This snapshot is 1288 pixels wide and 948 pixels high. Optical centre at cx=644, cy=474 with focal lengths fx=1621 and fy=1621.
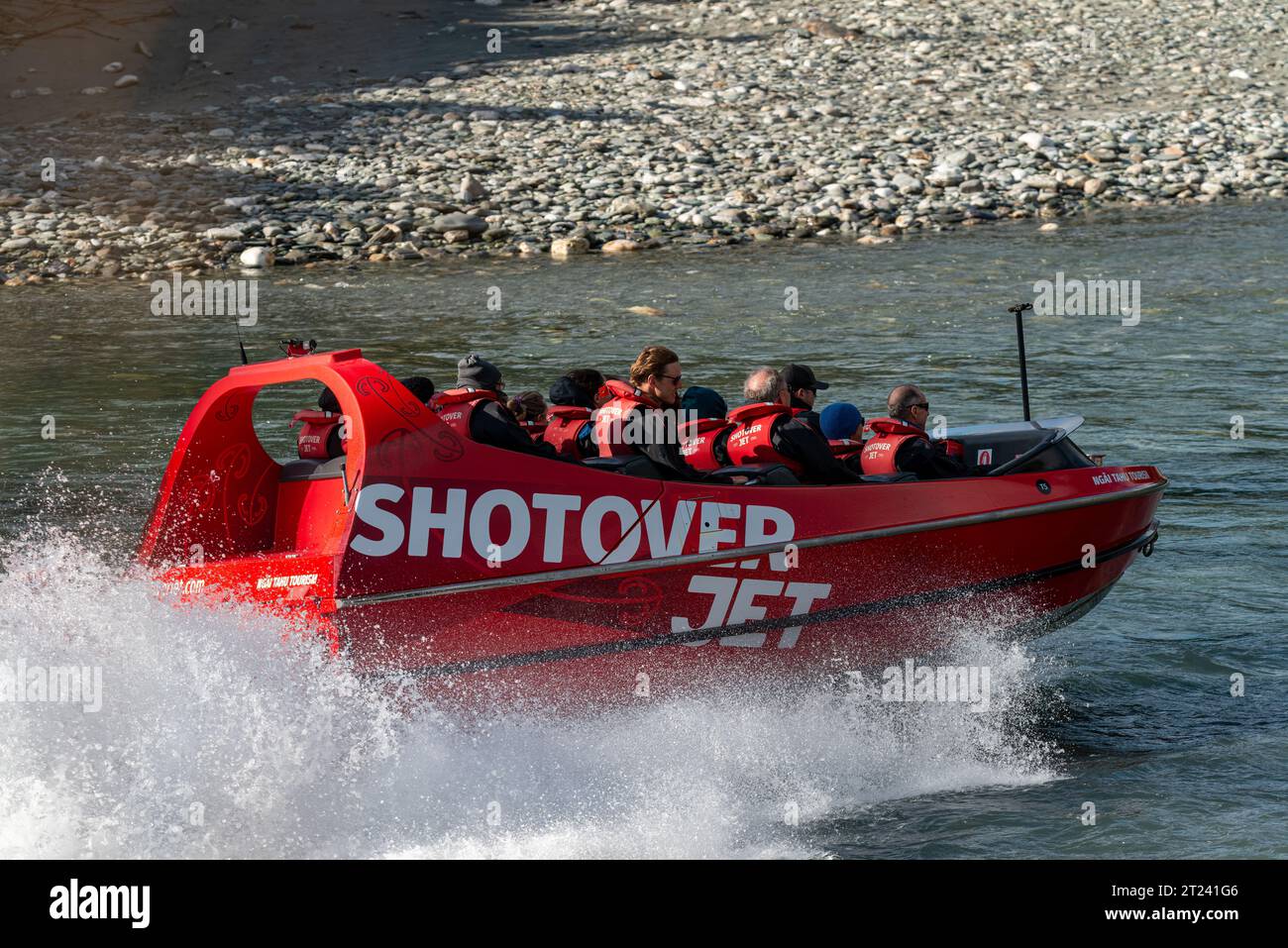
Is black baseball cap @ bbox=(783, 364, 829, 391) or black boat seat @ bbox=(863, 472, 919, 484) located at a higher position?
black baseball cap @ bbox=(783, 364, 829, 391)

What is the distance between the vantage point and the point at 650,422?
7.53 m

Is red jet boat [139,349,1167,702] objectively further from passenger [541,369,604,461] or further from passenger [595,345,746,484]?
passenger [541,369,604,461]

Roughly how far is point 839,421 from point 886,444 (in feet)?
0.99

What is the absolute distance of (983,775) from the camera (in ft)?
25.1

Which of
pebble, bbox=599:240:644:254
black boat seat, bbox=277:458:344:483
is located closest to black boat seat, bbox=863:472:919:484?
black boat seat, bbox=277:458:344:483

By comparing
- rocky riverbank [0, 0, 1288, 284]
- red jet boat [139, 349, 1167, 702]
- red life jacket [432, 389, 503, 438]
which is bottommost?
red jet boat [139, 349, 1167, 702]

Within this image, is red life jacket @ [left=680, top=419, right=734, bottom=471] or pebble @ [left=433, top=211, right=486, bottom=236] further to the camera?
pebble @ [left=433, top=211, right=486, bottom=236]

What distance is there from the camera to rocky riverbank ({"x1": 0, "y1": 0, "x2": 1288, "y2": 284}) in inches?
914

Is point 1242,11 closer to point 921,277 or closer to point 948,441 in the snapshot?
point 921,277

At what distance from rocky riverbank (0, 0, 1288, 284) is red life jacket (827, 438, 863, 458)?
46.5 feet
